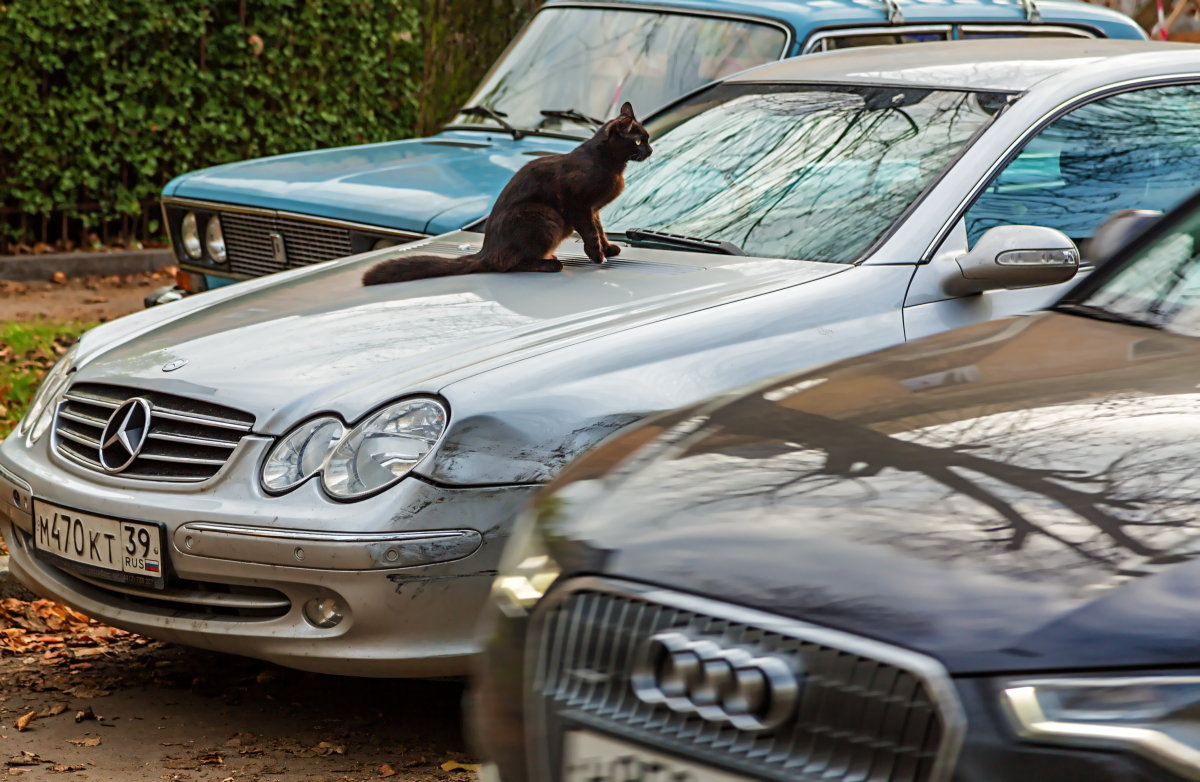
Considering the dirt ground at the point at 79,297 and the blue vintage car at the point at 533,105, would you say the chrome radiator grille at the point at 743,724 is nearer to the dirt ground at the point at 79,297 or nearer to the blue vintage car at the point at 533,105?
the blue vintage car at the point at 533,105

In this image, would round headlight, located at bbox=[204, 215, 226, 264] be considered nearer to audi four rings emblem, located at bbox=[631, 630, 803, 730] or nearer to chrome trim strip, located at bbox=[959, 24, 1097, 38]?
chrome trim strip, located at bbox=[959, 24, 1097, 38]

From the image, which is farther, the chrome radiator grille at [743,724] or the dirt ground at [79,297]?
the dirt ground at [79,297]

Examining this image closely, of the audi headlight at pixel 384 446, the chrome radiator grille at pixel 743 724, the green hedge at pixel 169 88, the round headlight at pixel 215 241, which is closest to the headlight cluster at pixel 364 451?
the audi headlight at pixel 384 446

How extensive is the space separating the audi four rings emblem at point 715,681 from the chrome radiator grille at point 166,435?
177 centimetres

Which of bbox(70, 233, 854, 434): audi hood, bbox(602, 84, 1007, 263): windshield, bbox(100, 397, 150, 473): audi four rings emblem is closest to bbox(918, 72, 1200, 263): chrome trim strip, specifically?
bbox(602, 84, 1007, 263): windshield

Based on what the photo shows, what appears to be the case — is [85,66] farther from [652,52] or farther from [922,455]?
[922,455]

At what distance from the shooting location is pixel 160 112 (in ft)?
36.7

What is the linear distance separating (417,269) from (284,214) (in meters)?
2.42

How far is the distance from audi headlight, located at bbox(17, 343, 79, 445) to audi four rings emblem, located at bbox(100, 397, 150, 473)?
377 mm

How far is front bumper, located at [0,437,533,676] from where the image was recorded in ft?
10.9

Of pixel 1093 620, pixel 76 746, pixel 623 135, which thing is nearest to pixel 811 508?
pixel 1093 620

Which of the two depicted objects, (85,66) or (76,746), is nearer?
(76,746)

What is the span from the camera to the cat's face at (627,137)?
4734 mm

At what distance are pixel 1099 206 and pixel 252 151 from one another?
8527 millimetres
